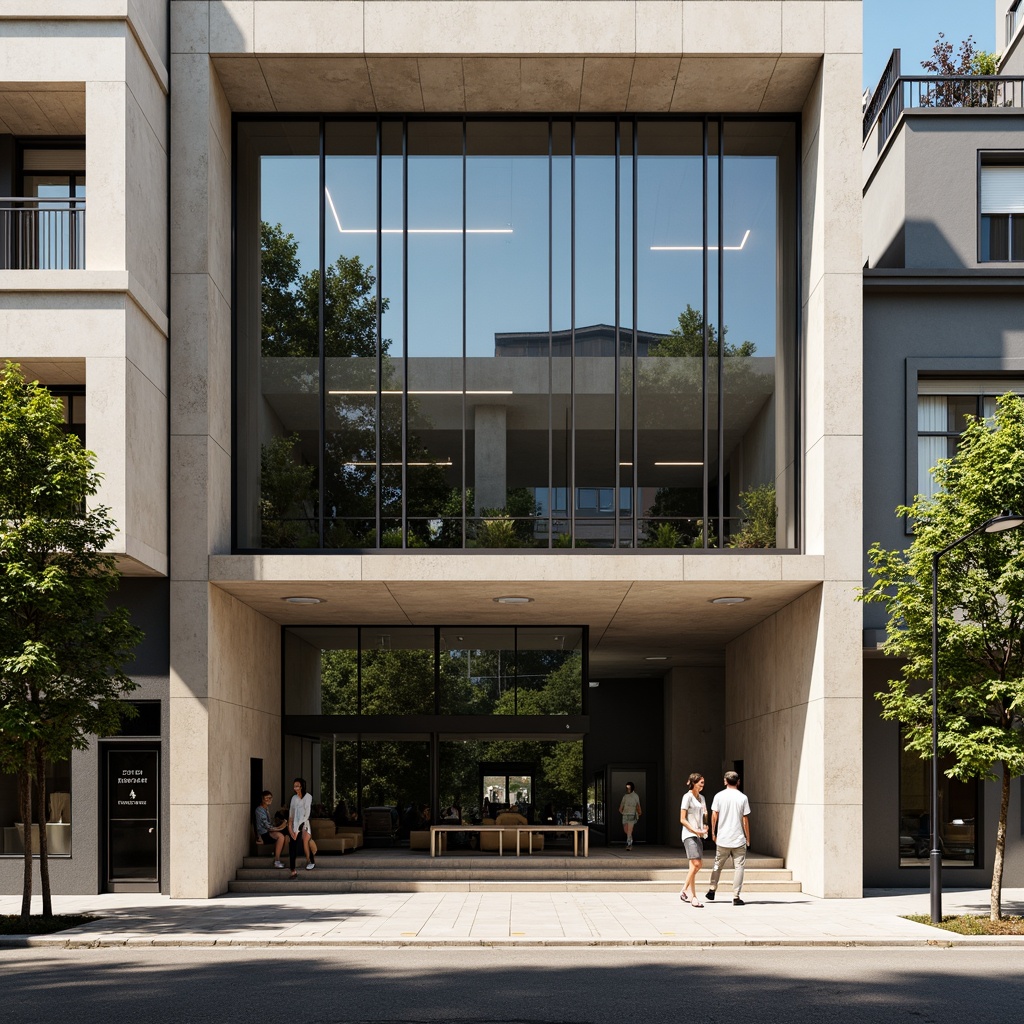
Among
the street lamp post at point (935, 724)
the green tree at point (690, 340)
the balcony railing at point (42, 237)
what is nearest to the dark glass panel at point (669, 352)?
the green tree at point (690, 340)

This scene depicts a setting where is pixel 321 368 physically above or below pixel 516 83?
below

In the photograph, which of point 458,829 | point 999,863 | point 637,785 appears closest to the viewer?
point 999,863

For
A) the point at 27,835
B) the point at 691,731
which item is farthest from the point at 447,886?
the point at 691,731

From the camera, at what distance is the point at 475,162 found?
22.2 m

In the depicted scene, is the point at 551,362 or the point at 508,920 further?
the point at 551,362

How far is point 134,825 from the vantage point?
20266 mm

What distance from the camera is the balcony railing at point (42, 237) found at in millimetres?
20062

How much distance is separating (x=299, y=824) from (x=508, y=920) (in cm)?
565

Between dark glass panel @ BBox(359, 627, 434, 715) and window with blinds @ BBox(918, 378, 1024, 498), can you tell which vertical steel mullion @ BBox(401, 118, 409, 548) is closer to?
dark glass panel @ BBox(359, 627, 434, 715)

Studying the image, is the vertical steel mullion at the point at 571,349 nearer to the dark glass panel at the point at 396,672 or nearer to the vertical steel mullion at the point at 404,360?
the vertical steel mullion at the point at 404,360

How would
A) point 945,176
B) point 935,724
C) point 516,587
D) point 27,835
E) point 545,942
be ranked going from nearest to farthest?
point 545,942 → point 935,724 → point 27,835 → point 516,587 → point 945,176

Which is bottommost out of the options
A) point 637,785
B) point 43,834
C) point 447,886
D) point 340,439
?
point 637,785

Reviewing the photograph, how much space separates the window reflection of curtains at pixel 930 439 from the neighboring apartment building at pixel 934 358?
25 mm

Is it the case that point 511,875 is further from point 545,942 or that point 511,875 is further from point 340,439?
point 340,439
